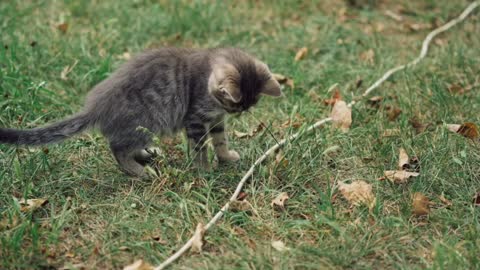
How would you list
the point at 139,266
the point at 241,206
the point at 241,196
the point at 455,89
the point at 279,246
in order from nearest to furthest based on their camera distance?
the point at 139,266 < the point at 279,246 < the point at 241,206 < the point at 241,196 < the point at 455,89

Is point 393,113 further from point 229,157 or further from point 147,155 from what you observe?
point 147,155

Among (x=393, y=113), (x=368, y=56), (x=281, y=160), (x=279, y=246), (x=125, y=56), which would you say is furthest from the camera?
(x=368, y=56)

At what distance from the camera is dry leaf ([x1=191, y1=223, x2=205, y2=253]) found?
11.3ft

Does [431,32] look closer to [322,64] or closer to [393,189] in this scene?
[322,64]

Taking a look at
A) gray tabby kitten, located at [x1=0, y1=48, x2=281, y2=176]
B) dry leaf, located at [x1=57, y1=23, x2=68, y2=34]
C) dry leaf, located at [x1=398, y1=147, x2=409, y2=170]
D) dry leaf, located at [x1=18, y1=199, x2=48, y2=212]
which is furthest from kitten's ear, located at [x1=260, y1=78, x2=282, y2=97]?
dry leaf, located at [x1=57, y1=23, x2=68, y2=34]

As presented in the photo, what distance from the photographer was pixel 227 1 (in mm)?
7051

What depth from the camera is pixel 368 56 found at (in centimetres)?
600

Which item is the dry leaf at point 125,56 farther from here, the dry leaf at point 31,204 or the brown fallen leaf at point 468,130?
the brown fallen leaf at point 468,130

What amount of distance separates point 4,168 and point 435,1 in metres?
5.44

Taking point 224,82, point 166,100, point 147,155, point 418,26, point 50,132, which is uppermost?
point 224,82

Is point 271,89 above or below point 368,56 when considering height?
above

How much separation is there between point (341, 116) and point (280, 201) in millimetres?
1245

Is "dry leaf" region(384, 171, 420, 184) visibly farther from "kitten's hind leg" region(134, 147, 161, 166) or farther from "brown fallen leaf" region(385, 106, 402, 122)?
"kitten's hind leg" region(134, 147, 161, 166)

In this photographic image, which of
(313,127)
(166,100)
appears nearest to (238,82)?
(166,100)
